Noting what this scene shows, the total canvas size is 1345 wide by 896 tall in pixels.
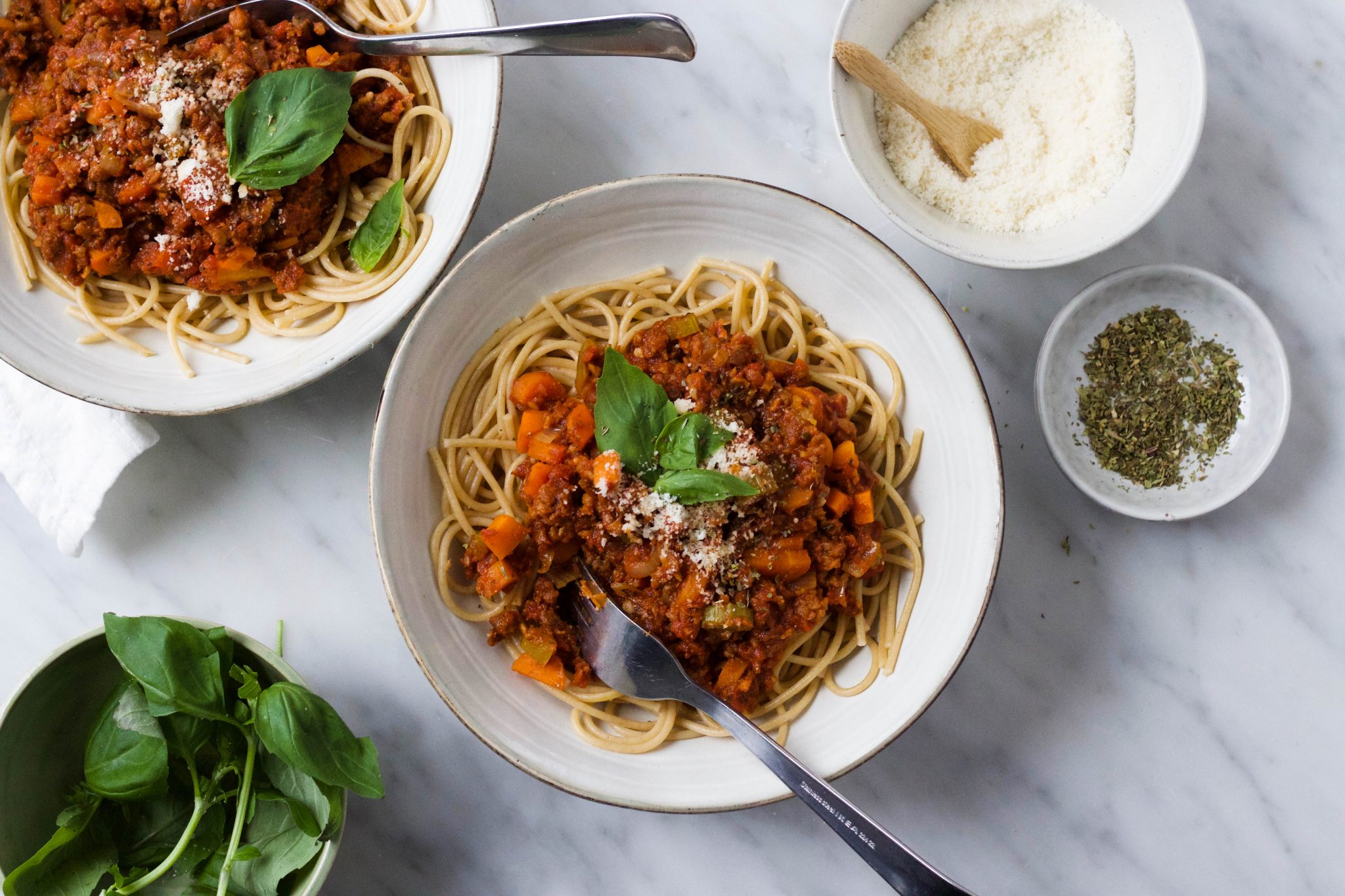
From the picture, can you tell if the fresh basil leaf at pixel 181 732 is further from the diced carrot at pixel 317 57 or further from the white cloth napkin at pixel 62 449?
the diced carrot at pixel 317 57

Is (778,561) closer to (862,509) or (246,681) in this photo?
(862,509)

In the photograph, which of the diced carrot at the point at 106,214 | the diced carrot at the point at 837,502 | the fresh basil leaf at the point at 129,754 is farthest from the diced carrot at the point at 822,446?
the diced carrot at the point at 106,214

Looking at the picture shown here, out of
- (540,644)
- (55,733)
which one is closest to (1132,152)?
(540,644)

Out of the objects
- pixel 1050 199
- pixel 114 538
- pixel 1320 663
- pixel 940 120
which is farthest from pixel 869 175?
pixel 114 538

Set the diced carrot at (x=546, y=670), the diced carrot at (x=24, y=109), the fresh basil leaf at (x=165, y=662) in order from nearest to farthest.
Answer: the fresh basil leaf at (x=165, y=662), the diced carrot at (x=546, y=670), the diced carrot at (x=24, y=109)

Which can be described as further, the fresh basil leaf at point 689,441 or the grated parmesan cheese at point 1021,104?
the grated parmesan cheese at point 1021,104

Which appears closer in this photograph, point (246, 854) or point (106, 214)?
point (246, 854)

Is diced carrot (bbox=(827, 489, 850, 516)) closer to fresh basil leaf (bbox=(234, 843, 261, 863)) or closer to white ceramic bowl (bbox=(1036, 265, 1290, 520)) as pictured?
white ceramic bowl (bbox=(1036, 265, 1290, 520))

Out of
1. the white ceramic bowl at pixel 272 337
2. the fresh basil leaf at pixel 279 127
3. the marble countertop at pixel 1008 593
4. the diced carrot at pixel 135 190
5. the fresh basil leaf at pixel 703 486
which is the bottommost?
the marble countertop at pixel 1008 593
